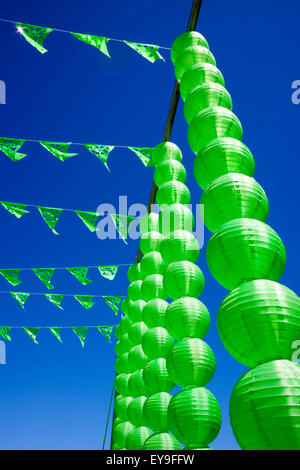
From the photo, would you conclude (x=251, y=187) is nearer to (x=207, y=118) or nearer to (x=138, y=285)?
(x=207, y=118)

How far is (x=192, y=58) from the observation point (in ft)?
9.62

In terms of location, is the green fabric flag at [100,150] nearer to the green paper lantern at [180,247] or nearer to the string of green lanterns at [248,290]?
the green paper lantern at [180,247]

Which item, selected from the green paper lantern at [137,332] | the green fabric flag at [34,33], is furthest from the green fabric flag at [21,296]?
the green fabric flag at [34,33]

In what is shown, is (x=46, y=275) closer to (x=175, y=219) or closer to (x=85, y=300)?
(x=85, y=300)

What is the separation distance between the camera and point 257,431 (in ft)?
4.00

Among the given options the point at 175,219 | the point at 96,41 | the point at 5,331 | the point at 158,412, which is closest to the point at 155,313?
the point at 158,412

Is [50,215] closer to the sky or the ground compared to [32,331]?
closer to the sky

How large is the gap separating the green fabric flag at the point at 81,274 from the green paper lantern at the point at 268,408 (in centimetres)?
497

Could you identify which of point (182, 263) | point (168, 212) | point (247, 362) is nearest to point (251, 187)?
point (247, 362)

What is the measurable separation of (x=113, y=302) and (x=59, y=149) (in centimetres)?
341

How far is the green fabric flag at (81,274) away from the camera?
6.04 meters

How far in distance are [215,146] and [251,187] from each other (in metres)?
0.41

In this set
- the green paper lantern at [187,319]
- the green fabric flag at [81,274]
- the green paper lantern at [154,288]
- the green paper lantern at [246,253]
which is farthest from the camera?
the green fabric flag at [81,274]

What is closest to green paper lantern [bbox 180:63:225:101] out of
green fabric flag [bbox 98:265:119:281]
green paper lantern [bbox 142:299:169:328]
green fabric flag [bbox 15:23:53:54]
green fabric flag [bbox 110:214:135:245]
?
green fabric flag [bbox 15:23:53:54]
